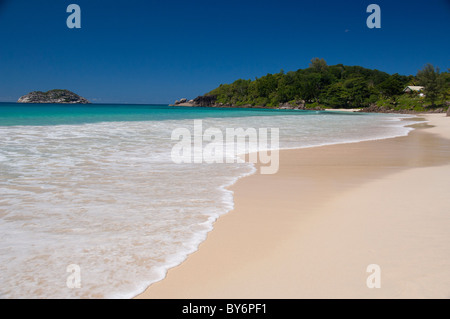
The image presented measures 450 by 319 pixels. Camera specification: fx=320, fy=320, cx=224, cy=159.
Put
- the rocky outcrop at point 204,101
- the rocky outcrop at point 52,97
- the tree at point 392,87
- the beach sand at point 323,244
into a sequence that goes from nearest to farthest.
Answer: the beach sand at point 323,244, the tree at point 392,87, the rocky outcrop at point 204,101, the rocky outcrop at point 52,97

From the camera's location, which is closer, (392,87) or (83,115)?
(83,115)

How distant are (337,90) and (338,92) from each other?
3.66 ft

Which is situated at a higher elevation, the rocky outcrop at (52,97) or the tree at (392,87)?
the rocky outcrop at (52,97)

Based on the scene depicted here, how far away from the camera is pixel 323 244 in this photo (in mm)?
2754

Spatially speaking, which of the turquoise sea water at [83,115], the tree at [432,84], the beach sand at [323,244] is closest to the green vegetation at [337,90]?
the tree at [432,84]

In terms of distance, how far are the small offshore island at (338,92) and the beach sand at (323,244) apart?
64670 millimetres

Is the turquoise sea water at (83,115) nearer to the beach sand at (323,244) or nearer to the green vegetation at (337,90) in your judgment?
the beach sand at (323,244)

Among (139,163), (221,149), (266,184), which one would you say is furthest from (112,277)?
(221,149)

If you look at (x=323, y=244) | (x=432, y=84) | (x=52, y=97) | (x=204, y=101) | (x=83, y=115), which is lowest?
(x=323, y=244)

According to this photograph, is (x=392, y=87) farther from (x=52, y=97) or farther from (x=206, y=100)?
(x=52, y=97)

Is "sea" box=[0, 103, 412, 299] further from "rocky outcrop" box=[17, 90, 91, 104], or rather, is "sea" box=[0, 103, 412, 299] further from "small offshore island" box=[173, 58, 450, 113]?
"rocky outcrop" box=[17, 90, 91, 104]

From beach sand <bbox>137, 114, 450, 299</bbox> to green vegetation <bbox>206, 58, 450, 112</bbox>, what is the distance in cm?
6918

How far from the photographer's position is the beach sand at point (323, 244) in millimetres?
2102

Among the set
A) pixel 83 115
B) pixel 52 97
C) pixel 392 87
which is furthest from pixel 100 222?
pixel 52 97
